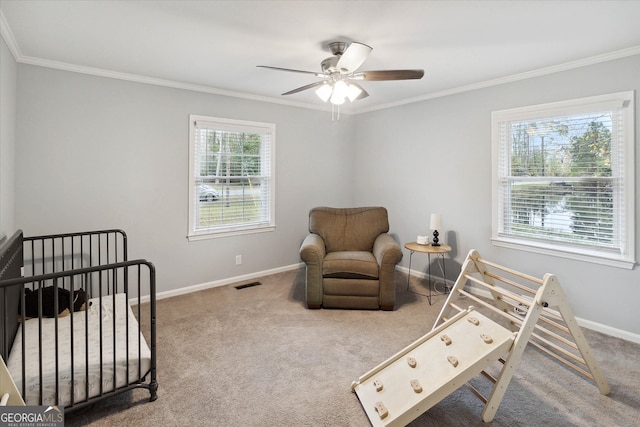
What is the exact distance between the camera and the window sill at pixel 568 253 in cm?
283

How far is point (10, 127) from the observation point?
8.66 ft

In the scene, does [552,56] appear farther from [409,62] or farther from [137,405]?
[137,405]

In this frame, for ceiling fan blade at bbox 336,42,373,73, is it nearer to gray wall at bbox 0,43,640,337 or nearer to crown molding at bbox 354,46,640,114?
crown molding at bbox 354,46,640,114

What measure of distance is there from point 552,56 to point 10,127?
4444 millimetres

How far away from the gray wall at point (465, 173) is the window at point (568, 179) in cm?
8

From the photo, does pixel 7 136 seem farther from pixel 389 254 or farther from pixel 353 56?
pixel 389 254

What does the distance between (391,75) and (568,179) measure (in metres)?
2.04

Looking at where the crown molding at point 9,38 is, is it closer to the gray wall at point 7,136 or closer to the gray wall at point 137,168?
the gray wall at point 7,136

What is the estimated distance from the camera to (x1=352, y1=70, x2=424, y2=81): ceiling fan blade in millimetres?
2357

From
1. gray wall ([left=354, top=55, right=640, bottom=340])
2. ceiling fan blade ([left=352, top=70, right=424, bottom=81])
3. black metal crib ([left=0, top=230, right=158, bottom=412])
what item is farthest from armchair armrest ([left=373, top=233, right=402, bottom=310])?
black metal crib ([left=0, top=230, right=158, bottom=412])

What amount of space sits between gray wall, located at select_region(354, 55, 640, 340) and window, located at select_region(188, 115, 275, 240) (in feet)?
5.07

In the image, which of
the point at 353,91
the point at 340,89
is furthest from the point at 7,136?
the point at 353,91

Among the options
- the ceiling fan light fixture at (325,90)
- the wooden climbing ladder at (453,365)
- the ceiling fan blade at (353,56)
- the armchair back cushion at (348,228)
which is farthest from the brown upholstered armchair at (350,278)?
the ceiling fan blade at (353,56)

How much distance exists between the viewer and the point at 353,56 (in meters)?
2.24
